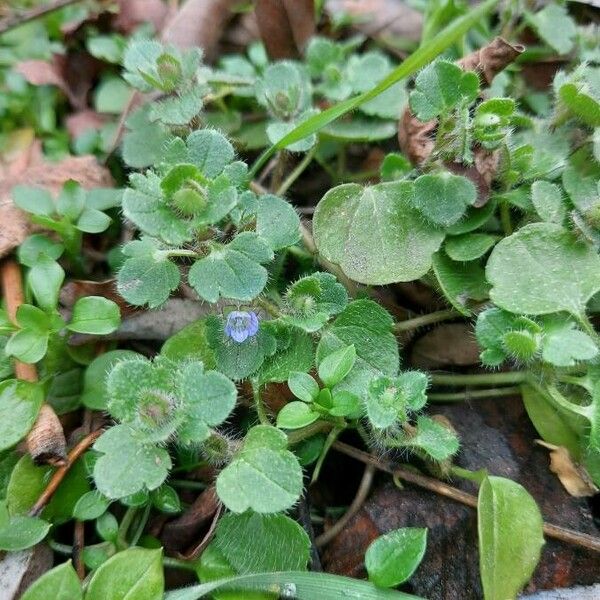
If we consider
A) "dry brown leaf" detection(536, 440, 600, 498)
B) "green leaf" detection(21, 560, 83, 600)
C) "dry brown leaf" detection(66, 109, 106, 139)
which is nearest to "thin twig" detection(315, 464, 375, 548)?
"dry brown leaf" detection(536, 440, 600, 498)

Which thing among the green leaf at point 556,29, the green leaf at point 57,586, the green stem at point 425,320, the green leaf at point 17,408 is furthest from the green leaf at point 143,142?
the green leaf at point 556,29

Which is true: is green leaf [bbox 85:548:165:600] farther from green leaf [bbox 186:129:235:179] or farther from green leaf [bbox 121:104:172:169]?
green leaf [bbox 121:104:172:169]

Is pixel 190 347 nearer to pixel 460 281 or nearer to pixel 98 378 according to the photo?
pixel 98 378

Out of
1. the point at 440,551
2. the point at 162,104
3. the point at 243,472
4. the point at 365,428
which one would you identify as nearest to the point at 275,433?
the point at 243,472

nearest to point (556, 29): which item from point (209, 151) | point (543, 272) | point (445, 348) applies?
point (543, 272)

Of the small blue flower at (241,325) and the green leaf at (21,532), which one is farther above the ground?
the small blue flower at (241,325)

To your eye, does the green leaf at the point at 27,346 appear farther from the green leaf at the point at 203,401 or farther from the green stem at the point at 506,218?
the green stem at the point at 506,218

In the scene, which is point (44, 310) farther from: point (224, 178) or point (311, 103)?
point (311, 103)
